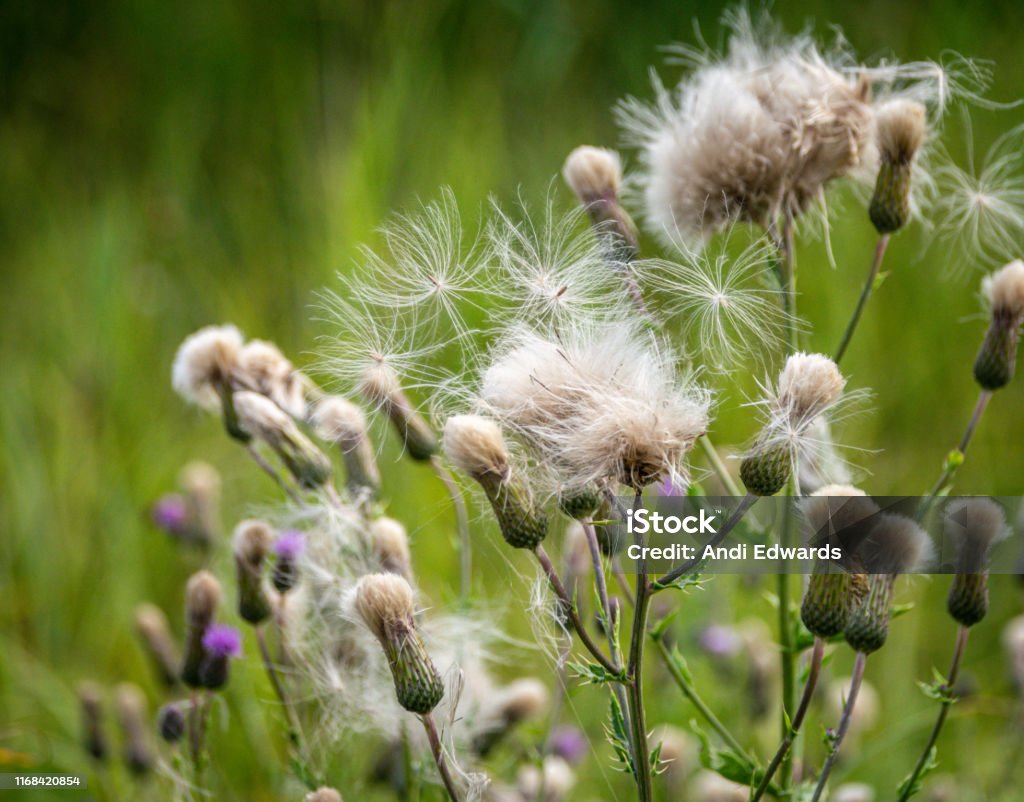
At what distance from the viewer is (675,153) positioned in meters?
1.45

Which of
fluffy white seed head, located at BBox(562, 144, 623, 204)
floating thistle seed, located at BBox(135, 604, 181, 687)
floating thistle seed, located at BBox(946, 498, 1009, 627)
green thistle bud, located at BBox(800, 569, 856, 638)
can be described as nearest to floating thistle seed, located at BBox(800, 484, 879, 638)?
green thistle bud, located at BBox(800, 569, 856, 638)

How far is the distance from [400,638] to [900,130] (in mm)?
805

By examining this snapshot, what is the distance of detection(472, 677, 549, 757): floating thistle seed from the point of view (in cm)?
159

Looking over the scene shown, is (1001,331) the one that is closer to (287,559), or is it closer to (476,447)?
(476,447)

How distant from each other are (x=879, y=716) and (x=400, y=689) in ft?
5.75

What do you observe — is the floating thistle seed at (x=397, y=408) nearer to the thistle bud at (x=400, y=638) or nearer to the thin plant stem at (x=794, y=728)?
the thistle bud at (x=400, y=638)

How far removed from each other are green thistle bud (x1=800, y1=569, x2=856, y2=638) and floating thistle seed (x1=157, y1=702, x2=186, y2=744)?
0.84 meters

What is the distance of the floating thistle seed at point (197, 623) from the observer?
1.47 m

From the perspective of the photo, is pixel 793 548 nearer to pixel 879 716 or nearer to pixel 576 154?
pixel 576 154

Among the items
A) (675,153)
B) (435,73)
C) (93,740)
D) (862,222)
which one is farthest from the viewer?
(435,73)

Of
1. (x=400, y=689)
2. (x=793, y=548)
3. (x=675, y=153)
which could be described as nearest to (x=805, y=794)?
(x=793, y=548)

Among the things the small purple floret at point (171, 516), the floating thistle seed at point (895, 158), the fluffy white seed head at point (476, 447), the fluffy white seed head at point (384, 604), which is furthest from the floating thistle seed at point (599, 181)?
the small purple floret at point (171, 516)

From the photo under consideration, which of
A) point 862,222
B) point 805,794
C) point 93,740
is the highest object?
point 862,222

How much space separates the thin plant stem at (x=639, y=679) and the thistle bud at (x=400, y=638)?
0.19 metres
